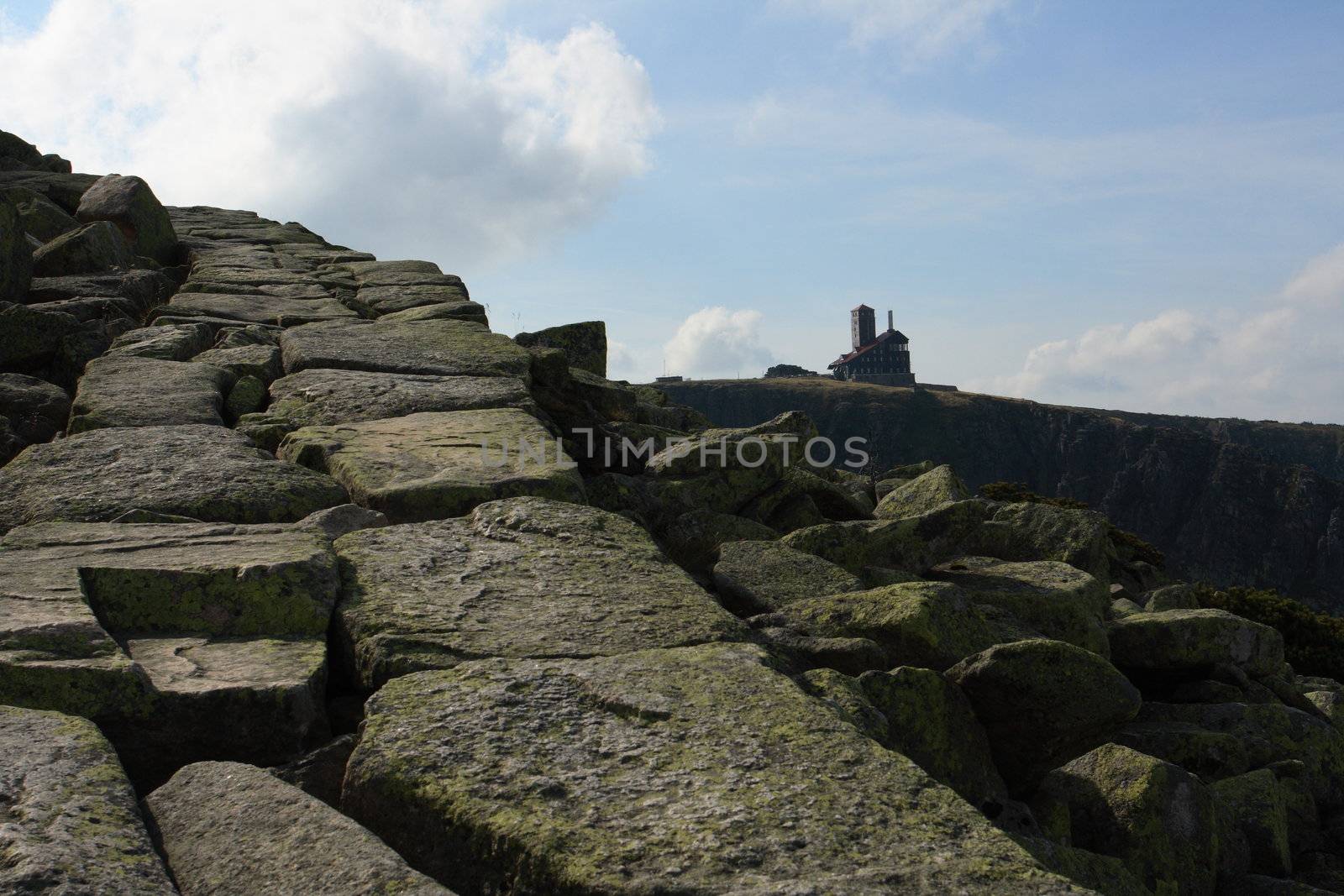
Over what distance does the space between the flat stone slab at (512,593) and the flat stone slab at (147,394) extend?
2890 mm

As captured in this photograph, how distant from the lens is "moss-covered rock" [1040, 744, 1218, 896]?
4.90m

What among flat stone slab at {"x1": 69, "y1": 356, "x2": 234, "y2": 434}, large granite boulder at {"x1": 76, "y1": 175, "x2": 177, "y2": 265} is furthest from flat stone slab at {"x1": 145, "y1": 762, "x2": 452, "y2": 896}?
large granite boulder at {"x1": 76, "y1": 175, "x2": 177, "y2": 265}

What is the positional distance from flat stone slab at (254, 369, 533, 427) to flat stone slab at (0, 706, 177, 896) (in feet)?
14.8

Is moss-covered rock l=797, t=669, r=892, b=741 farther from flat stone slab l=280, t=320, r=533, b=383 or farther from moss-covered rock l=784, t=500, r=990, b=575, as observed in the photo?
flat stone slab l=280, t=320, r=533, b=383

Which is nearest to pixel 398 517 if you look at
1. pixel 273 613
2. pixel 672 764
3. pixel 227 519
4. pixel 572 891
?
pixel 227 519

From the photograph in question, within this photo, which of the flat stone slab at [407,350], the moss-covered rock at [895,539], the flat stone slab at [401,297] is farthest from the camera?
the flat stone slab at [401,297]

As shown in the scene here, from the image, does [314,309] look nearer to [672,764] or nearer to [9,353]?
[9,353]

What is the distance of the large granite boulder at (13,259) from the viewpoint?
10.5m

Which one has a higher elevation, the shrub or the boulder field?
the boulder field

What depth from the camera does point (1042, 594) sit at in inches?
260

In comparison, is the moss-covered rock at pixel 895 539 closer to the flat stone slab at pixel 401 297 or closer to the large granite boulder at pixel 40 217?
the flat stone slab at pixel 401 297

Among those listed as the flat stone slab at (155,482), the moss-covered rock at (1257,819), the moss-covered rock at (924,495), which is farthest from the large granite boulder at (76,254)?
the moss-covered rock at (1257,819)

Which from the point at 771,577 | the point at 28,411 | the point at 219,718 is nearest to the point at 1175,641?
the point at 771,577

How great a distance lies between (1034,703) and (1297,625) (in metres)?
12.8
